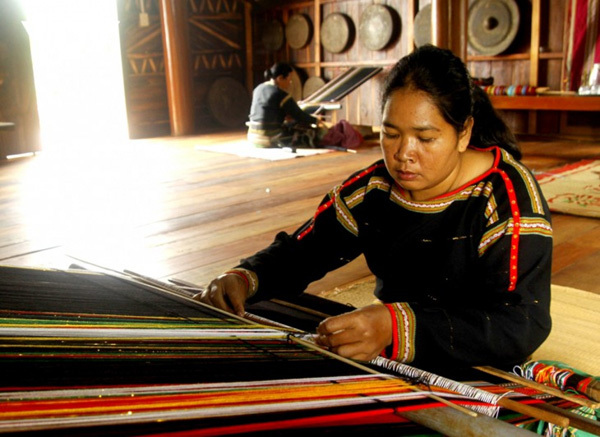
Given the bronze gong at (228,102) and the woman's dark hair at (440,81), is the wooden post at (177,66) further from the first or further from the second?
the woman's dark hair at (440,81)

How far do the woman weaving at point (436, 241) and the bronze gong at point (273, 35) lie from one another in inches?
320

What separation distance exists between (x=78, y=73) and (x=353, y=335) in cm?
811

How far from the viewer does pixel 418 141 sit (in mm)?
1212

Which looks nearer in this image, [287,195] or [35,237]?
[35,237]

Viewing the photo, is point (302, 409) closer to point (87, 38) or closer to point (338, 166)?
point (338, 166)

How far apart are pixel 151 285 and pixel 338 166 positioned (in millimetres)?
4196

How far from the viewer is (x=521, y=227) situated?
1181 mm

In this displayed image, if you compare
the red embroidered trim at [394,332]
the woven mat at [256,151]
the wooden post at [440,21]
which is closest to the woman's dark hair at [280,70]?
the woven mat at [256,151]

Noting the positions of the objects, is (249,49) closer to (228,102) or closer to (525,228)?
(228,102)

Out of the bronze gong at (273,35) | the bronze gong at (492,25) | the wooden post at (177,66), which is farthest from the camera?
the bronze gong at (273,35)

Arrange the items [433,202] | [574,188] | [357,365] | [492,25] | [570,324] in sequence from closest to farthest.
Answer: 1. [357,365]
2. [433,202]
3. [570,324]
4. [574,188]
5. [492,25]

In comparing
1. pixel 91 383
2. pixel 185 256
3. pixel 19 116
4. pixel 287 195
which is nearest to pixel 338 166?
pixel 287 195

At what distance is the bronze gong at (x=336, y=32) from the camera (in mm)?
8234

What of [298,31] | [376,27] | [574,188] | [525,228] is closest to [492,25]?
[376,27]
